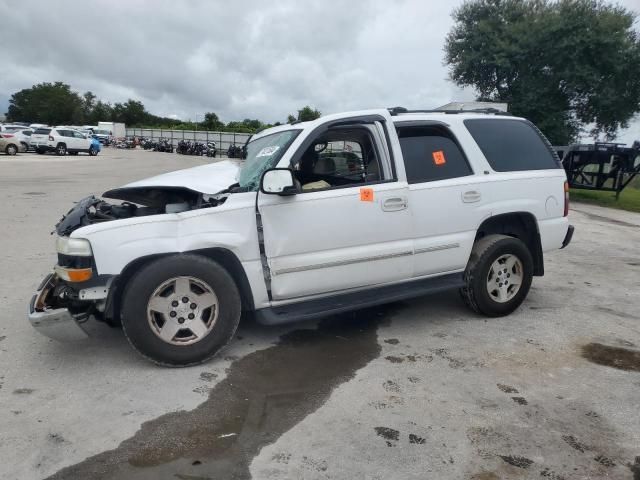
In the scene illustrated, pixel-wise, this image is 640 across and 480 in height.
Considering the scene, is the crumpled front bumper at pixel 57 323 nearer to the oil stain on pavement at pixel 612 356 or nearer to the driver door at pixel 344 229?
the driver door at pixel 344 229

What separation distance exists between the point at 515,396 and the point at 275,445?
1.67 m

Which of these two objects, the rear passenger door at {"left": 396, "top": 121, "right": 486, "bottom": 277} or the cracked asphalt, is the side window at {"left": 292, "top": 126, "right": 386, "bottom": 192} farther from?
the cracked asphalt

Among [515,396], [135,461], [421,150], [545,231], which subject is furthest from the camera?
[545,231]

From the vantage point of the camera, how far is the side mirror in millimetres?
3471

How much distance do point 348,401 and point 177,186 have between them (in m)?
2.04

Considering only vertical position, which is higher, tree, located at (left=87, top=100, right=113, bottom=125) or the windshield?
tree, located at (left=87, top=100, right=113, bottom=125)

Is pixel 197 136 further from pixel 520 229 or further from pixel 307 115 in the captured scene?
pixel 520 229

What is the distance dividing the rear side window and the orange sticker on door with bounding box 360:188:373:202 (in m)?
1.38

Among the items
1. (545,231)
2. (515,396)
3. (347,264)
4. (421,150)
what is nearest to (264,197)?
(347,264)

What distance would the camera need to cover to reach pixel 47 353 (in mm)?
3809

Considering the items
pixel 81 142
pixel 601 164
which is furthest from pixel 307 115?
pixel 601 164

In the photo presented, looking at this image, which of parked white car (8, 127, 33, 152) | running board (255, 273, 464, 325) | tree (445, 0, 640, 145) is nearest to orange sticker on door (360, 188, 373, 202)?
running board (255, 273, 464, 325)

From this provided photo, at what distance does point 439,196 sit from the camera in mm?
4250

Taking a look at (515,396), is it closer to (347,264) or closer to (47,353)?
(347,264)
